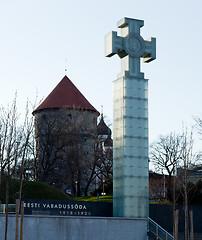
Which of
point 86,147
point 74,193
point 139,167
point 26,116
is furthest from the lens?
point 86,147

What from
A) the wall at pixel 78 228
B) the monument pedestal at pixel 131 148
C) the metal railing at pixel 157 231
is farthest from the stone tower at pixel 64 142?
the wall at pixel 78 228

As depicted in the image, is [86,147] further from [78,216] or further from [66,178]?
[78,216]

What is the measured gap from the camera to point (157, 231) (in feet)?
115

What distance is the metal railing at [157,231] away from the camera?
34344mm

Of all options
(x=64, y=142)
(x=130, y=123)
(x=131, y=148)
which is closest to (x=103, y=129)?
(x=64, y=142)

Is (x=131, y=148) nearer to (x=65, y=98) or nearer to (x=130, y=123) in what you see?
(x=130, y=123)

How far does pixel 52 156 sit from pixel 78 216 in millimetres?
39163

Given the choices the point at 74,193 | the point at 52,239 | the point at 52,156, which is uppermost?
the point at 52,156

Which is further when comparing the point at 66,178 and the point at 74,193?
the point at 74,193

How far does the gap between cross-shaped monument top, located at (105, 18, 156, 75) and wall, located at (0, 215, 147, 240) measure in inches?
424

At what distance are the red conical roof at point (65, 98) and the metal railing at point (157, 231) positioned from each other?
42750 millimetres

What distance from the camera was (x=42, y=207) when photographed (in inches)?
1362

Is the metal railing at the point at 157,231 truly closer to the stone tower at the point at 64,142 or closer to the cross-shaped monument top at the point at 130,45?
the cross-shaped monument top at the point at 130,45

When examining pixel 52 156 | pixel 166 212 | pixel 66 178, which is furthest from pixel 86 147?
pixel 166 212
